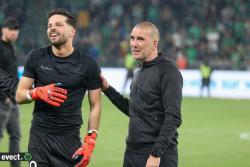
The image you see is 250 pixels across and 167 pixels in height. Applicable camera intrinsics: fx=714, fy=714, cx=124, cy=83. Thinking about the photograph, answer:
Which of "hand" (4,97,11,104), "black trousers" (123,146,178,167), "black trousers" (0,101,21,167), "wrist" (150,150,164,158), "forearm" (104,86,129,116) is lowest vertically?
"black trousers" (0,101,21,167)

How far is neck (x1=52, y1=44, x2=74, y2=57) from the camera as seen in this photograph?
690 cm

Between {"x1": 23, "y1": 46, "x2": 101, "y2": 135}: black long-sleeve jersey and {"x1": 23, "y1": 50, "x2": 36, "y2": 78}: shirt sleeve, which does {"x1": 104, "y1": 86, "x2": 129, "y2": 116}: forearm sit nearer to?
{"x1": 23, "y1": 46, "x2": 101, "y2": 135}: black long-sleeve jersey

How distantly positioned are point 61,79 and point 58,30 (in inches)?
18.5

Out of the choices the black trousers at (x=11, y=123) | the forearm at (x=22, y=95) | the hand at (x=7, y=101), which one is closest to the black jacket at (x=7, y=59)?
the hand at (x=7, y=101)

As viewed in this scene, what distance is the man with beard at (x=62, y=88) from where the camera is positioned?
6828 mm

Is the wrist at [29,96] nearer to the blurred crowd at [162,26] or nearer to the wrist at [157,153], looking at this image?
the wrist at [157,153]

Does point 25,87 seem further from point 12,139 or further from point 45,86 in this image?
point 12,139

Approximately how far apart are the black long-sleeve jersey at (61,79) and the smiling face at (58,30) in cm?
20

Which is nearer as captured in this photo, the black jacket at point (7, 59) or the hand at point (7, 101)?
the black jacket at point (7, 59)

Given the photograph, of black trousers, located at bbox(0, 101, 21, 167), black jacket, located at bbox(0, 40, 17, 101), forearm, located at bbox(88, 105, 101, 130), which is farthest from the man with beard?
black trousers, located at bbox(0, 101, 21, 167)

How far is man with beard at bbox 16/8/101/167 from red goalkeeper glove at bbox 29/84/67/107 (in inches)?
7.5

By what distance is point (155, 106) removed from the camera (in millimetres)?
6664

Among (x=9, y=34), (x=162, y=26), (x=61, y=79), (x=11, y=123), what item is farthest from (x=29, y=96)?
(x=162, y=26)

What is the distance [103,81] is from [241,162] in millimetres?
5619
